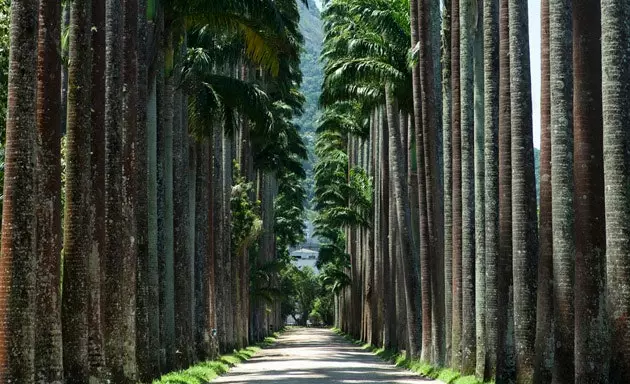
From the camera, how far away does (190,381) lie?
23.0m

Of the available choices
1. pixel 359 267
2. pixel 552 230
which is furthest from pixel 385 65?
pixel 359 267

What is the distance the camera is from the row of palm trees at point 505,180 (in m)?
13.9

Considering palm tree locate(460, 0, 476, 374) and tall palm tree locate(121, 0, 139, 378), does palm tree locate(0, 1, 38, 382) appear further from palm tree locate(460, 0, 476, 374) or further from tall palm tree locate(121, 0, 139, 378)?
palm tree locate(460, 0, 476, 374)

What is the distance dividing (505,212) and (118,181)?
737cm

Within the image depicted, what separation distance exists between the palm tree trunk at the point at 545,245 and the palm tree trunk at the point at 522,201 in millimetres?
1500

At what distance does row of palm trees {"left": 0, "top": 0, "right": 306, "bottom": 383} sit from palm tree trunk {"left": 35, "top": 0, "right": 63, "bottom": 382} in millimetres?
18

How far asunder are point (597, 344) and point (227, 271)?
30.5 meters

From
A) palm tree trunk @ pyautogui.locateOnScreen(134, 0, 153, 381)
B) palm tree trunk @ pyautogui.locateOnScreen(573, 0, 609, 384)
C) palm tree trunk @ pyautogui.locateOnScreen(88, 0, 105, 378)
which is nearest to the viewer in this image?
palm tree trunk @ pyautogui.locateOnScreen(573, 0, 609, 384)

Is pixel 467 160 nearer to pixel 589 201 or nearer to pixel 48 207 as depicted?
pixel 589 201

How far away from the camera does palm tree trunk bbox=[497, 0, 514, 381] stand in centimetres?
2017

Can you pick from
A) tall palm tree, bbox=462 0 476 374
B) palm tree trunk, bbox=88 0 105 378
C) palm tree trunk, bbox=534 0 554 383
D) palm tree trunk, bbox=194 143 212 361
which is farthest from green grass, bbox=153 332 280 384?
palm tree trunk, bbox=534 0 554 383

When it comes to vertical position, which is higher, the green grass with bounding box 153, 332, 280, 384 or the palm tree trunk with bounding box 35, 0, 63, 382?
the palm tree trunk with bounding box 35, 0, 63, 382

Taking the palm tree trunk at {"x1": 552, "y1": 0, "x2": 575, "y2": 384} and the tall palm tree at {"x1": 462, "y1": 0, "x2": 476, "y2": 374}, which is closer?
the palm tree trunk at {"x1": 552, "y1": 0, "x2": 575, "y2": 384}

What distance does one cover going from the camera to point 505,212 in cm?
2056
